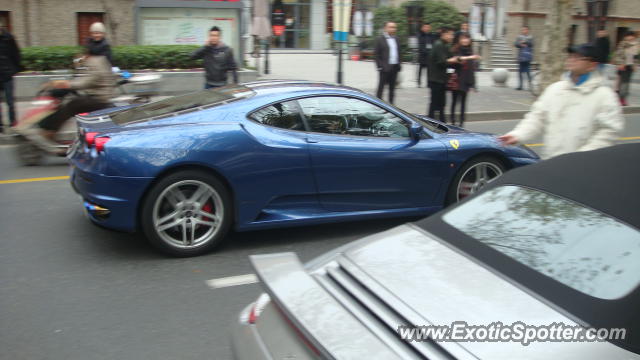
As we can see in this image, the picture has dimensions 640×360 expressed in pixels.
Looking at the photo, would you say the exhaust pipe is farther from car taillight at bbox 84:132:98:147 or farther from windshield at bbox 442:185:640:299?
windshield at bbox 442:185:640:299

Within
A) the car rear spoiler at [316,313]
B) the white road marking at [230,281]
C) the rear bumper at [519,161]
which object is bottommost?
the white road marking at [230,281]

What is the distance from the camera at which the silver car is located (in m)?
2.13

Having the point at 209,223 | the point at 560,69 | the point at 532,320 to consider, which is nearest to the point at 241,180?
the point at 209,223

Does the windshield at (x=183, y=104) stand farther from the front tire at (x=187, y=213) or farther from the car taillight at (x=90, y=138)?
the front tire at (x=187, y=213)

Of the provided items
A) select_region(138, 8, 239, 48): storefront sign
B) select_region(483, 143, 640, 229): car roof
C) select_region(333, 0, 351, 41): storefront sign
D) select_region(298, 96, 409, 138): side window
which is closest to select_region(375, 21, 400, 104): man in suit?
select_region(333, 0, 351, 41): storefront sign

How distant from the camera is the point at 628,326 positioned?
2.11 metres

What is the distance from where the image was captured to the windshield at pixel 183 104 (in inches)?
227

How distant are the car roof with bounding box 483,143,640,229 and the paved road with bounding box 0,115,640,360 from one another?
2111 millimetres

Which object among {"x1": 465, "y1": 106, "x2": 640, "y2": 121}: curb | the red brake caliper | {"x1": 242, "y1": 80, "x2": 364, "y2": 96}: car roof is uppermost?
{"x1": 242, "y1": 80, "x2": 364, "y2": 96}: car roof

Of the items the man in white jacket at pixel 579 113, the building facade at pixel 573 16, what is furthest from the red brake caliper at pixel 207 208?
the building facade at pixel 573 16

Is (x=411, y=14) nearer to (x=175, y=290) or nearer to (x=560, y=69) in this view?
(x=560, y=69)

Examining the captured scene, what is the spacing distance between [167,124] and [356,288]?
3333mm

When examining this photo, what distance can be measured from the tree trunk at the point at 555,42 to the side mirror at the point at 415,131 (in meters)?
11.7

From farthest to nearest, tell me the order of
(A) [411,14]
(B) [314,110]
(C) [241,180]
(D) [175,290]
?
(A) [411,14] → (B) [314,110] → (C) [241,180] → (D) [175,290]
